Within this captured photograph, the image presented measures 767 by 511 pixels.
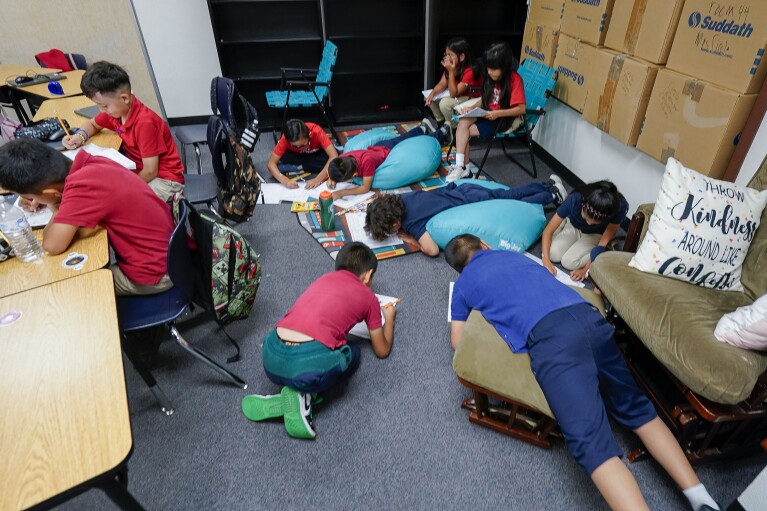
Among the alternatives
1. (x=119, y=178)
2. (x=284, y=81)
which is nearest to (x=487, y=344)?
(x=119, y=178)

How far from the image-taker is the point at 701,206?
5.16 feet

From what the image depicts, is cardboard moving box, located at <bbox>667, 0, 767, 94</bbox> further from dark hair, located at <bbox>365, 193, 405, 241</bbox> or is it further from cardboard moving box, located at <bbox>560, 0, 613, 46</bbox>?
dark hair, located at <bbox>365, 193, 405, 241</bbox>

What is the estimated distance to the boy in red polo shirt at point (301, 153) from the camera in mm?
3045

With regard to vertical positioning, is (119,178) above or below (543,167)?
above

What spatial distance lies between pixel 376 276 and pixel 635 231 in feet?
4.29

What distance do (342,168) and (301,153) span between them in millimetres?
577

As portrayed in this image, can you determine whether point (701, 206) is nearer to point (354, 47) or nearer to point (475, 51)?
point (475, 51)

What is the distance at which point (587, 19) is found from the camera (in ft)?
9.16

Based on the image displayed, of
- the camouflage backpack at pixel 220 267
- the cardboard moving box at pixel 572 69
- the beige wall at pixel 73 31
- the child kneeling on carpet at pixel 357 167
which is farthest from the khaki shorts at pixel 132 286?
the beige wall at pixel 73 31

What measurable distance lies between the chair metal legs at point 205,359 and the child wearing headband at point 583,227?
5.54ft

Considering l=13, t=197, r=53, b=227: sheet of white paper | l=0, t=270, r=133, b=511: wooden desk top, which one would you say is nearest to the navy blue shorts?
l=0, t=270, r=133, b=511: wooden desk top

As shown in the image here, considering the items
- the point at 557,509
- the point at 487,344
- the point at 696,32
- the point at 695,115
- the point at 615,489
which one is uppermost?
the point at 696,32

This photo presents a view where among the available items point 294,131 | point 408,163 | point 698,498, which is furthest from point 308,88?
point 698,498

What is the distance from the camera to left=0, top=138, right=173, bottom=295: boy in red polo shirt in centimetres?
141
